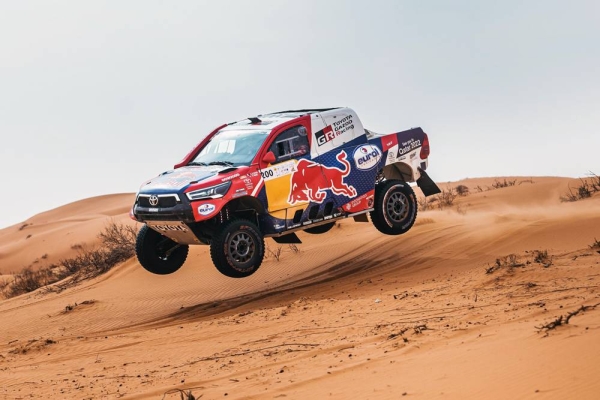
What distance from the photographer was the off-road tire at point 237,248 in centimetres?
1299

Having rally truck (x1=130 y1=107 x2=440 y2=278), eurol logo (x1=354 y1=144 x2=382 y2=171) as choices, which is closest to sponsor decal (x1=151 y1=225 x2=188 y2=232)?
rally truck (x1=130 y1=107 x2=440 y2=278)

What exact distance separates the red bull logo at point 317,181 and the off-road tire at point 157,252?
2.18 metres

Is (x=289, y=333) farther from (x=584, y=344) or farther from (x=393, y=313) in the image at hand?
(x=584, y=344)

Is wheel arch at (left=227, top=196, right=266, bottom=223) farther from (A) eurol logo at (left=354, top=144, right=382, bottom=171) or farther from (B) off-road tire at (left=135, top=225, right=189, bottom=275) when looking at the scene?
(A) eurol logo at (left=354, top=144, right=382, bottom=171)

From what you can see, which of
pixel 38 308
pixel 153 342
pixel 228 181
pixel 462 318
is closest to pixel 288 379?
pixel 462 318

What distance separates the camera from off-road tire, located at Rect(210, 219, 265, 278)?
1299 cm

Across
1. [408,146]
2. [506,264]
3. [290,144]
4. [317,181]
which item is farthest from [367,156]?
[506,264]

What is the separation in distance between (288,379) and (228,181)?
470 centimetres

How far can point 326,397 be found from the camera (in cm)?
802

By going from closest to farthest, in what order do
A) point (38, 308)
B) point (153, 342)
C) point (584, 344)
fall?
point (584, 344) < point (153, 342) < point (38, 308)

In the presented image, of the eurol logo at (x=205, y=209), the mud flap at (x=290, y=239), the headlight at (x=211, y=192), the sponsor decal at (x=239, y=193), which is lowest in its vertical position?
the mud flap at (x=290, y=239)

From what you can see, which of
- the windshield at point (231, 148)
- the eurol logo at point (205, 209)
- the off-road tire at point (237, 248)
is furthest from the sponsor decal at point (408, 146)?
the eurol logo at point (205, 209)

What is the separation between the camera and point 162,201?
1315cm

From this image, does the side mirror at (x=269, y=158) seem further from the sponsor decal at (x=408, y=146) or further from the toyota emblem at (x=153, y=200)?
the sponsor decal at (x=408, y=146)
